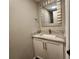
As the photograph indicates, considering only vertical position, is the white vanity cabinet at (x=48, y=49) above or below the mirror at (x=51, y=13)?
below

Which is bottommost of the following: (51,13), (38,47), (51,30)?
(38,47)

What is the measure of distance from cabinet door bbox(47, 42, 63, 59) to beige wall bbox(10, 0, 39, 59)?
0.69 m

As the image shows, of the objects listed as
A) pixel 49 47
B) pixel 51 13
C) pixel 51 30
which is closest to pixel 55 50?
pixel 49 47

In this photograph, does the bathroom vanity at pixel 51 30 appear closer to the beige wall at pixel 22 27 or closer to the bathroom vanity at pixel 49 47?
the bathroom vanity at pixel 49 47

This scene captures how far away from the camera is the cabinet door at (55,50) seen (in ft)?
5.92

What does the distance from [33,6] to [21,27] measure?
0.73 m

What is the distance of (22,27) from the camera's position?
2428 mm

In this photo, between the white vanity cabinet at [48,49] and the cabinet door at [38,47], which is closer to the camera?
the white vanity cabinet at [48,49]

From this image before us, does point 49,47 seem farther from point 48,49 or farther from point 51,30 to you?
point 51,30

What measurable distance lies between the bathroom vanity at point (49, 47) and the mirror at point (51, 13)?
377 millimetres

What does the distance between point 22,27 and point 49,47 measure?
2.82 feet

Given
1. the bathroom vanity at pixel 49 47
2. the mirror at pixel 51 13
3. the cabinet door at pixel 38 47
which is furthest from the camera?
the cabinet door at pixel 38 47

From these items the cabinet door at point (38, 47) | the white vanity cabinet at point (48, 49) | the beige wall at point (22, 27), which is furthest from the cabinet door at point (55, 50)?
the beige wall at point (22, 27)
